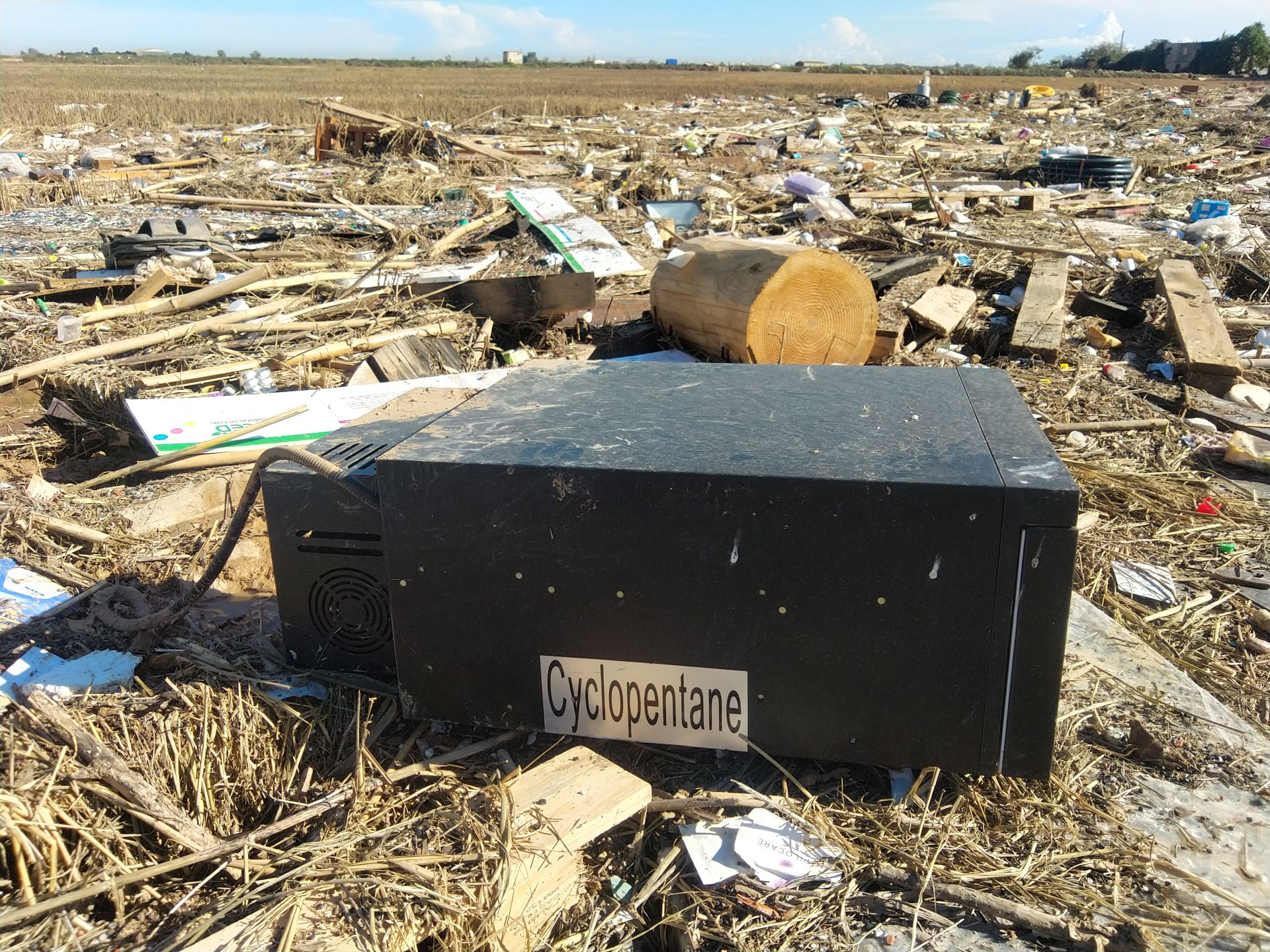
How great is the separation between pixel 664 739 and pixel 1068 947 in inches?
37.3

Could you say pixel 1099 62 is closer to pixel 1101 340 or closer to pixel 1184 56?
pixel 1184 56

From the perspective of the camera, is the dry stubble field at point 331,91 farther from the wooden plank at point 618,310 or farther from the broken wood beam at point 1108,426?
the broken wood beam at point 1108,426

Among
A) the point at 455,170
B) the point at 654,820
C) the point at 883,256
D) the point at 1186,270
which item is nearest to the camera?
the point at 654,820

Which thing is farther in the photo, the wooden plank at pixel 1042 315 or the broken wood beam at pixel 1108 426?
the wooden plank at pixel 1042 315

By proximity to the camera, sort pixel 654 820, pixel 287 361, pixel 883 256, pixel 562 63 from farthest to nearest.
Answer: pixel 562 63 < pixel 883 256 < pixel 287 361 < pixel 654 820

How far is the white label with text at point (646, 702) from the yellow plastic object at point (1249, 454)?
4030mm

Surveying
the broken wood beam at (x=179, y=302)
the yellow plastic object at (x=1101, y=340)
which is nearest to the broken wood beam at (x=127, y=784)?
the broken wood beam at (x=179, y=302)

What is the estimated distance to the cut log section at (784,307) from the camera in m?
5.00

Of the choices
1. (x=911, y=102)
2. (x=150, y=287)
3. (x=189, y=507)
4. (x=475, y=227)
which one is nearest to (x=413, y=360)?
(x=189, y=507)

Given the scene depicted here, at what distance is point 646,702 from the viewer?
7.20 feet

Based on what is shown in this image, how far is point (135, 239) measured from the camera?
7992 millimetres

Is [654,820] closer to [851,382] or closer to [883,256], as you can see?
[851,382]

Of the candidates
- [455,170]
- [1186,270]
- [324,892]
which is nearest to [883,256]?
[1186,270]

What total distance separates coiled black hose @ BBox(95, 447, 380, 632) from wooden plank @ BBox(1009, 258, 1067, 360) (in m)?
5.58
